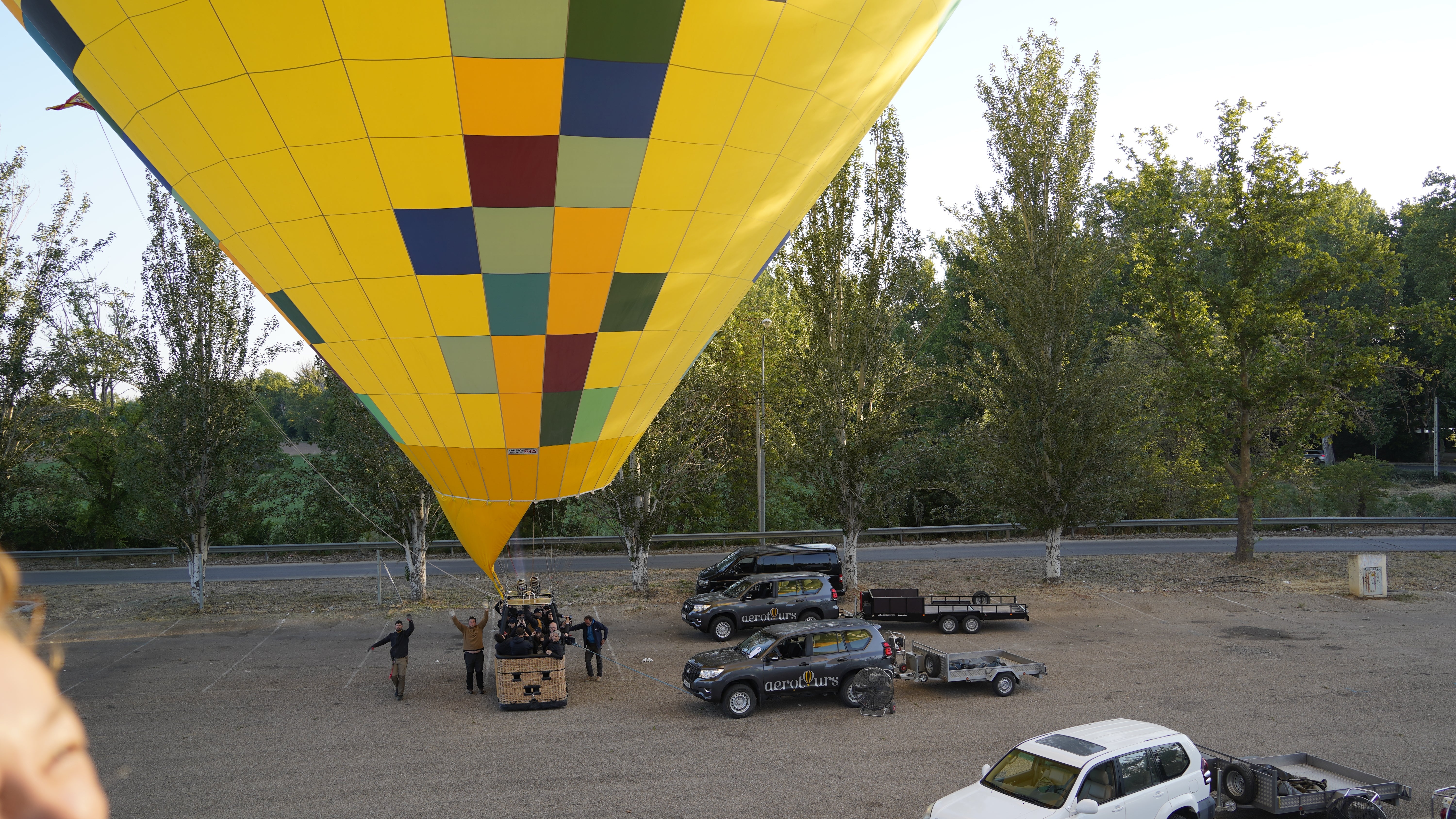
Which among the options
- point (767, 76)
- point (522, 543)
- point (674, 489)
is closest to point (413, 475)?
point (522, 543)

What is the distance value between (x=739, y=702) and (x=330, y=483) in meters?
9.90

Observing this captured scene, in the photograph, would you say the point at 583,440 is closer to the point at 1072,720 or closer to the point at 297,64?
the point at 297,64

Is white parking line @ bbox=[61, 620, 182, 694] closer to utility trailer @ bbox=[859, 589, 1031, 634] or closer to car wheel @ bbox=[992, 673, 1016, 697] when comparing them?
utility trailer @ bbox=[859, 589, 1031, 634]

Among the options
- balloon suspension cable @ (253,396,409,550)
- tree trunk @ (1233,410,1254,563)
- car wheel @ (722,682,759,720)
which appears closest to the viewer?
car wheel @ (722,682,759,720)

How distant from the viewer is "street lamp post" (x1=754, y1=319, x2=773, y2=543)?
24859mm

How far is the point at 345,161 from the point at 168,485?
1548 centimetres

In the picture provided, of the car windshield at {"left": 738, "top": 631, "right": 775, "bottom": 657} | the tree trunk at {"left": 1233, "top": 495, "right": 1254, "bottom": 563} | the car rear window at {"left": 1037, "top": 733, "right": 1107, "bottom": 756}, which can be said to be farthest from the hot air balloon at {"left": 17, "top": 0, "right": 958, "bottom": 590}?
the tree trunk at {"left": 1233, "top": 495, "right": 1254, "bottom": 563}

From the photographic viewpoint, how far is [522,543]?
2417cm

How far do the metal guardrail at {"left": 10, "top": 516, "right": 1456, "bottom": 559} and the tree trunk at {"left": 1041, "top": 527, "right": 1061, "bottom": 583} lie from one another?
1.16 m

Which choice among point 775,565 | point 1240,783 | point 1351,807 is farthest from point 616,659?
point 1351,807

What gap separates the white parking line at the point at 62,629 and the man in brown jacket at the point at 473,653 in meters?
9.93

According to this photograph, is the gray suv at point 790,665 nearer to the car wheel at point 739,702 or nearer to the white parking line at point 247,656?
the car wheel at point 739,702

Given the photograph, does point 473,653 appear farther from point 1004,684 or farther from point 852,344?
point 852,344

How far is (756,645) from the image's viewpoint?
44.3 feet
